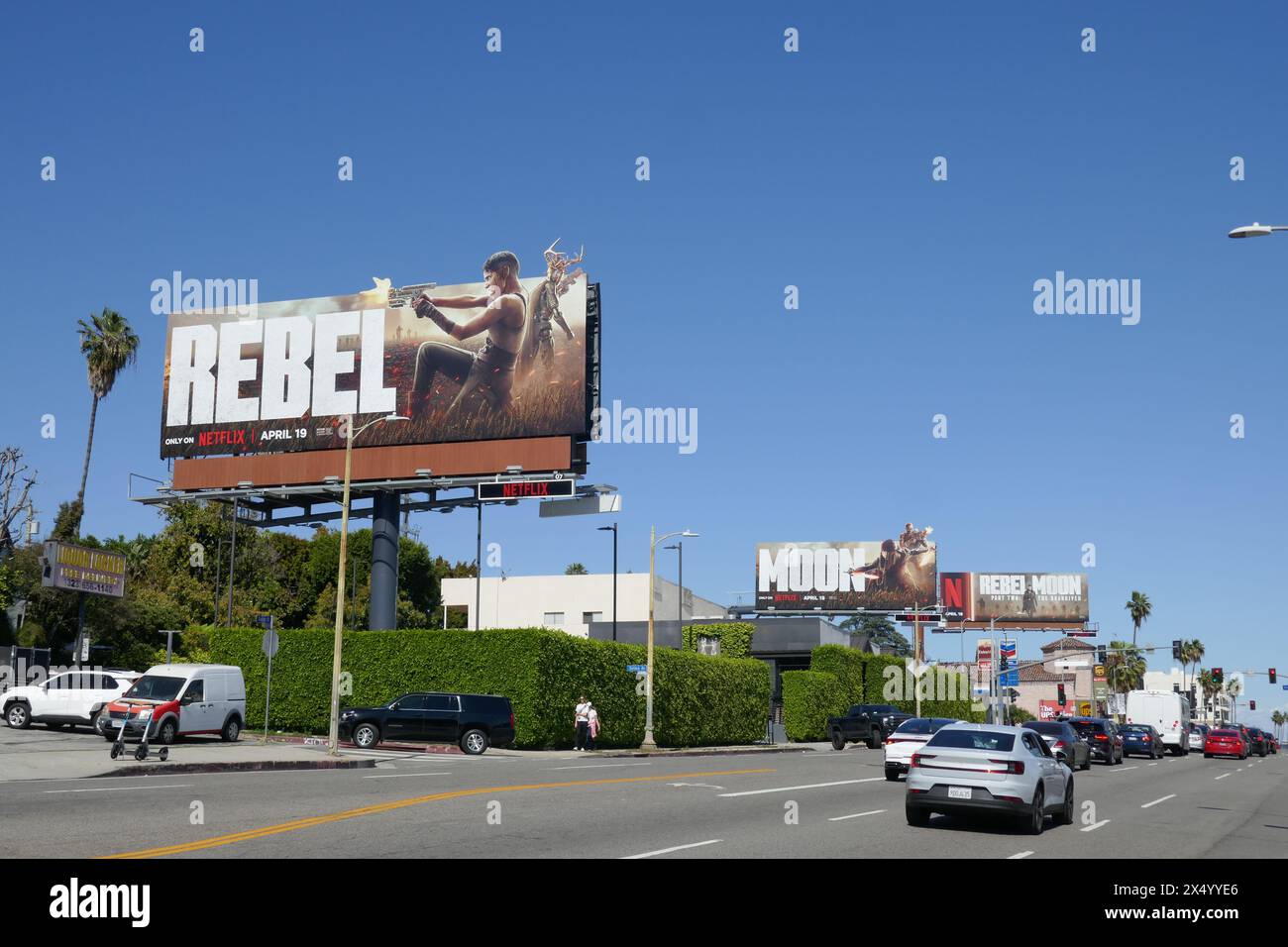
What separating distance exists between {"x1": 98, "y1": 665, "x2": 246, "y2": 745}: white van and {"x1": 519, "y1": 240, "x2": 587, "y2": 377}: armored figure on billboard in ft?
64.9

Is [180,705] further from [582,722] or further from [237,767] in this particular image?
[582,722]

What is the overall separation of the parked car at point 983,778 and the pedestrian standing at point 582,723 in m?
23.7

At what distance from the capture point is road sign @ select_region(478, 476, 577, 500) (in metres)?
50.8

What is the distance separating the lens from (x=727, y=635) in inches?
2704

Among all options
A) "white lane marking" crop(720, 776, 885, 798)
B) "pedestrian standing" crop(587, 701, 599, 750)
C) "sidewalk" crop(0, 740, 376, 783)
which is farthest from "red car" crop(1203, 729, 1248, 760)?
"sidewalk" crop(0, 740, 376, 783)

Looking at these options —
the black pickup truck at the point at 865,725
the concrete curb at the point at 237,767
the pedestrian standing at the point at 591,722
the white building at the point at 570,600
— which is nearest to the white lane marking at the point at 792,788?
the concrete curb at the point at 237,767

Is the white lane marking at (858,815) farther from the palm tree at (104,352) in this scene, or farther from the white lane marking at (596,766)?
the palm tree at (104,352)

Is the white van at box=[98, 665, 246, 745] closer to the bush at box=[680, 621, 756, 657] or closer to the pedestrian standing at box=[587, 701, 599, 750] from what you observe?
the pedestrian standing at box=[587, 701, 599, 750]

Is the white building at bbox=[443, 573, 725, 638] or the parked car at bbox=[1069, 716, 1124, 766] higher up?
the white building at bbox=[443, 573, 725, 638]

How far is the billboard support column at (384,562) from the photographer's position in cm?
5131

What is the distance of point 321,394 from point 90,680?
67.9 ft

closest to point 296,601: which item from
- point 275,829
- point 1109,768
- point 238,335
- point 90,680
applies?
point 238,335

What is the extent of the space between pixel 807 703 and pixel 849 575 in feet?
149
